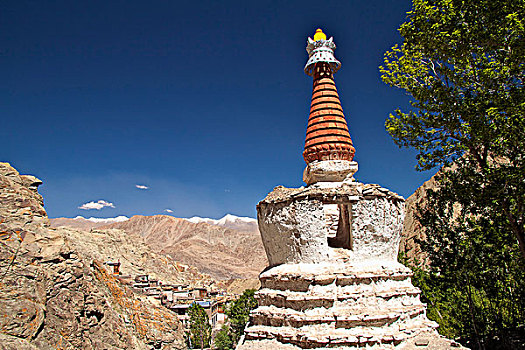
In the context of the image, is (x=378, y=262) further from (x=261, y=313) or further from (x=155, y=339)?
(x=155, y=339)

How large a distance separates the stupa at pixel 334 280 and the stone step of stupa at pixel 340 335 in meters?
0.02

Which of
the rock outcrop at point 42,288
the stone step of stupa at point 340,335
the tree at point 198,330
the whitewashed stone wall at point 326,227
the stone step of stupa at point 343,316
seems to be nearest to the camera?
the rock outcrop at point 42,288

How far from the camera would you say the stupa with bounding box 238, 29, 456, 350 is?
7.11m

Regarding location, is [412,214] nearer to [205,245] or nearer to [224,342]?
[224,342]

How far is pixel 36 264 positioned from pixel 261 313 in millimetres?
5076

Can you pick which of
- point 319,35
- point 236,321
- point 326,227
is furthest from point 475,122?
point 236,321

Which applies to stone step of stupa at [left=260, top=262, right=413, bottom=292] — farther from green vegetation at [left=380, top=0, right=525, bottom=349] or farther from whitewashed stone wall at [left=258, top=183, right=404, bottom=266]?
green vegetation at [left=380, top=0, right=525, bottom=349]

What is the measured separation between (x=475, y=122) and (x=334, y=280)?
197 inches

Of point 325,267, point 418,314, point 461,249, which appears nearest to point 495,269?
point 461,249

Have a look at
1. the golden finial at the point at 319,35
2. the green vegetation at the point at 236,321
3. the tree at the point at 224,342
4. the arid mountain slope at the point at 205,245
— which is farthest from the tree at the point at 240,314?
the arid mountain slope at the point at 205,245

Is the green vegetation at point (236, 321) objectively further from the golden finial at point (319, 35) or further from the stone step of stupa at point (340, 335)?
the golden finial at point (319, 35)

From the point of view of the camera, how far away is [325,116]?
12.2 m

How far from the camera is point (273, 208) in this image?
28.0 feet

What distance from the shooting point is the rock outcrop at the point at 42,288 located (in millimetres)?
6617
